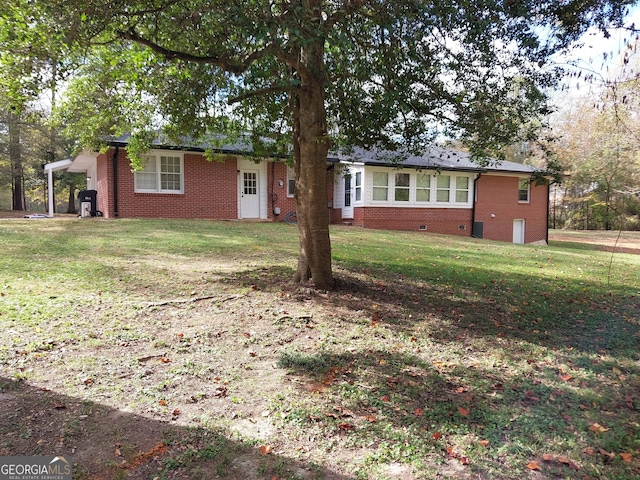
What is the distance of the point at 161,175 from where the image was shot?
51.3 ft

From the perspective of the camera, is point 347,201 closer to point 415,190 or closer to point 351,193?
point 351,193

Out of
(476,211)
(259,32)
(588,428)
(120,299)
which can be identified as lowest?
(588,428)

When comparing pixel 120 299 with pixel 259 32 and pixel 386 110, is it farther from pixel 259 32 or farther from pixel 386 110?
pixel 386 110

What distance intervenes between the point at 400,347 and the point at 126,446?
104 inches

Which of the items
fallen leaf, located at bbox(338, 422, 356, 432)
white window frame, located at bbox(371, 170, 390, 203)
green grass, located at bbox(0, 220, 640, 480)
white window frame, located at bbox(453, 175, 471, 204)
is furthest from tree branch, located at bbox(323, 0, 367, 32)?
white window frame, located at bbox(453, 175, 471, 204)

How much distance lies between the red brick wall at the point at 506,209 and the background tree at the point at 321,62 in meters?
13.9

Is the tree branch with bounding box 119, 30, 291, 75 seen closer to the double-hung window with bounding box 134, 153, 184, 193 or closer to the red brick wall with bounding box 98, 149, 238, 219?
Result: the red brick wall with bounding box 98, 149, 238, 219

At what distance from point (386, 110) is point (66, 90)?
18.7 feet

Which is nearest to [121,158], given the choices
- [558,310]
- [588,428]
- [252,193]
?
[252,193]

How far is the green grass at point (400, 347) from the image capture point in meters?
2.75

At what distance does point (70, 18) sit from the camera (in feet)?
14.9

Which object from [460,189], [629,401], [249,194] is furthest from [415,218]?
[629,401]

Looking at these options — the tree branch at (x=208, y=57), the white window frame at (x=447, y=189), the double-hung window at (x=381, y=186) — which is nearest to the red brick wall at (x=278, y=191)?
the double-hung window at (x=381, y=186)

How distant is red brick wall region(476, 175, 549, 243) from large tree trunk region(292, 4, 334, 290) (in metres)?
15.9
